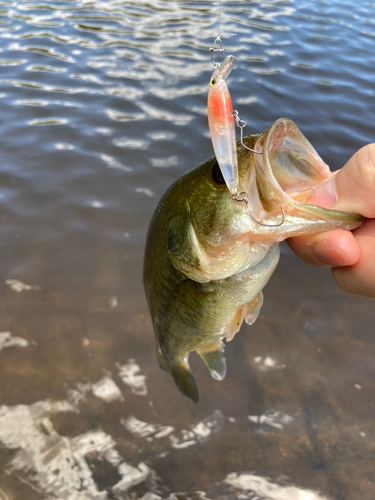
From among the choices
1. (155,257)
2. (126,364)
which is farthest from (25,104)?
(155,257)

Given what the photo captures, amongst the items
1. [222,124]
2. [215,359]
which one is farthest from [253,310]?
[222,124]

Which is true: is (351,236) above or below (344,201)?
below

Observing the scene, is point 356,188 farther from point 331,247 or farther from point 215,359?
point 215,359

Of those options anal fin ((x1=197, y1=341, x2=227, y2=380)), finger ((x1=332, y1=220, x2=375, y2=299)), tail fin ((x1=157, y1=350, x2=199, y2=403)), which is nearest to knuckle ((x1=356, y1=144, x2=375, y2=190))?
finger ((x1=332, y1=220, x2=375, y2=299))

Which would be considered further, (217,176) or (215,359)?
(215,359)

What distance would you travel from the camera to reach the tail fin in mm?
2355

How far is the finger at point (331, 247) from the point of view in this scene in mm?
1560

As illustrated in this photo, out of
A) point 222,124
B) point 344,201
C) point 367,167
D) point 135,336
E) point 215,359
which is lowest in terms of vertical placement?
point 135,336

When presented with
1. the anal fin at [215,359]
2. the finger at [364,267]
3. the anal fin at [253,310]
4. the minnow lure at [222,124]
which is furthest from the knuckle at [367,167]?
the anal fin at [215,359]

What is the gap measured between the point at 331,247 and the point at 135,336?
2.17m

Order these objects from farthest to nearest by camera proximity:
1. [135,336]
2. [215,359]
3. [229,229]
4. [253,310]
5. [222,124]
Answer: [135,336] → [215,359] → [253,310] → [229,229] → [222,124]

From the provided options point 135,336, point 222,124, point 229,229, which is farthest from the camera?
point 135,336

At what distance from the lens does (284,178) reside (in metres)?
1.63

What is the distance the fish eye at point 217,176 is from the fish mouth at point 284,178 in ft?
0.37
